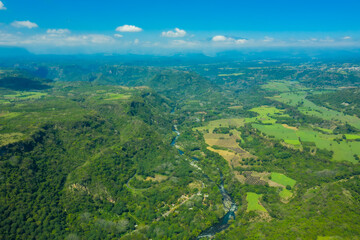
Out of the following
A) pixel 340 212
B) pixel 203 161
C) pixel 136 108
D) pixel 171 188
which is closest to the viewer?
pixel 340 212

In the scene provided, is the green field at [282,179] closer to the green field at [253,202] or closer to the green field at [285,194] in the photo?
the green field at [285,194]

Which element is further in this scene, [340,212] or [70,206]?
→ [70,206]

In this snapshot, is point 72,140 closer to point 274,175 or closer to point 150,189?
point 150,189

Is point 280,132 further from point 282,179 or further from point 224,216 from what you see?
point 224,216

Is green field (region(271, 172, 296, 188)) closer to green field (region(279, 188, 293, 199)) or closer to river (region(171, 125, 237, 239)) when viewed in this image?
green field (region(279, 188, 293, 199))

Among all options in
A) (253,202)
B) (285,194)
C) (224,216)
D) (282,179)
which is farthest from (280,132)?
(224,216)

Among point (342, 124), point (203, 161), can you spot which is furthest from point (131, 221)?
point (342, 124)
